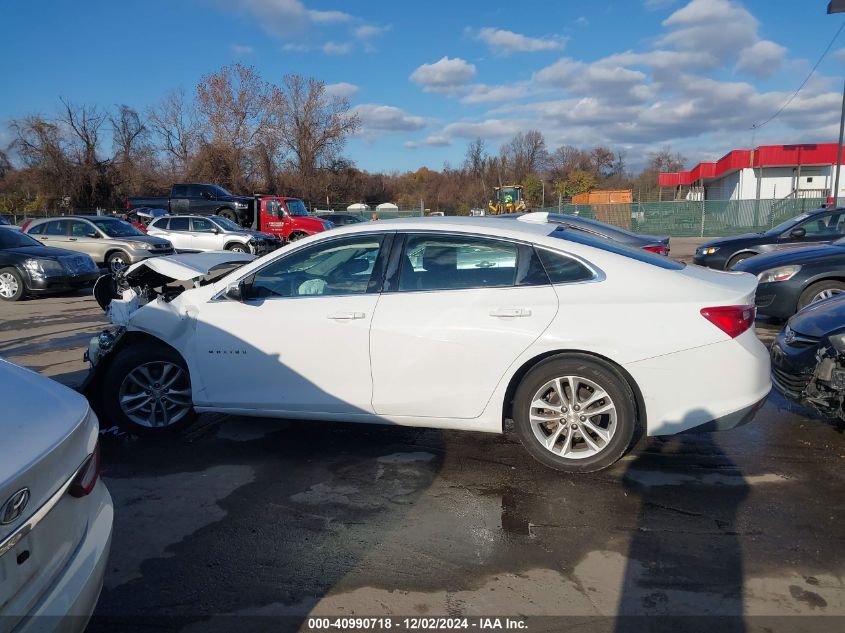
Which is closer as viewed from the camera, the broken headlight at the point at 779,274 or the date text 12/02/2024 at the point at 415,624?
the date text 12/02/2024 at the point at 415,624

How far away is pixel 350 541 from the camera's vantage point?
11.1 feet

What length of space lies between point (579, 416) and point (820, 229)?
35.3 ft

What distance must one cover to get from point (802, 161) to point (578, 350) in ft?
152

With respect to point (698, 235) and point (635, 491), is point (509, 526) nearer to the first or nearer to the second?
point (635, 491)

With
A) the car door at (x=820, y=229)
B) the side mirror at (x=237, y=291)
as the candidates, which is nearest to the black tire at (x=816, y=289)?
the car door at (x=820, y=229)

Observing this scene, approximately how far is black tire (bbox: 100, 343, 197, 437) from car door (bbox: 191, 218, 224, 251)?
15999mm

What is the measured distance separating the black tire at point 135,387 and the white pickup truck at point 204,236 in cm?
1535

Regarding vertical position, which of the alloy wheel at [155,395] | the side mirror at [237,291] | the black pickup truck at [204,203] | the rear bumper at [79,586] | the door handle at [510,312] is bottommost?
the alloy wheel at [155,395]

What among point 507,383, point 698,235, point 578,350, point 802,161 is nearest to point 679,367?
point 578,350

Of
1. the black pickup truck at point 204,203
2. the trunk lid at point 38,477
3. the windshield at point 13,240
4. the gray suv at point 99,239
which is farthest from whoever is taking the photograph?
the black pickup truck at point 204,203

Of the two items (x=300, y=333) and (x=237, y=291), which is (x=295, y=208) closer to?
(x=237, y=291)

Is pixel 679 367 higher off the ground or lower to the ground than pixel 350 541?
higher

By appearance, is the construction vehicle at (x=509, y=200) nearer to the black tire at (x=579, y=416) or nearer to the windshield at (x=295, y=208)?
the windshield at (x=295, y=208)

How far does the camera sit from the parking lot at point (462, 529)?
9.33 ft
